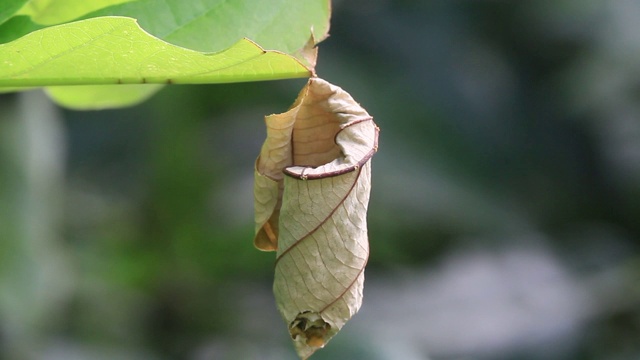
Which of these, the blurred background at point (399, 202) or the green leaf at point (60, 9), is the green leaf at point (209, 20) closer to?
the green leaf at point (60, 9)

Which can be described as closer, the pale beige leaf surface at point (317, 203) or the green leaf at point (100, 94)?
the pale beige leaf surface at point (317, 203)

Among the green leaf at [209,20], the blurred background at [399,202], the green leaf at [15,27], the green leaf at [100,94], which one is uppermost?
the green leaf at [209,20]

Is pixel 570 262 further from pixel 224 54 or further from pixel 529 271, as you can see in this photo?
pixel 224 54

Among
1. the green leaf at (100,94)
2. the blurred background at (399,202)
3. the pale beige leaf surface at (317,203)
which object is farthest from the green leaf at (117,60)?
the blurred background at (399,202)

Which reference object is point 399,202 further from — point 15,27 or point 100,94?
point 15,27

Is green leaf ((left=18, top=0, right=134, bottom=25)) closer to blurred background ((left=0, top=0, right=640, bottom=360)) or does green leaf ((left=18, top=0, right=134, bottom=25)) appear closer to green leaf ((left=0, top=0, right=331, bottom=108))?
green leaf ((left=0, top=0, right=331, bottom=108))

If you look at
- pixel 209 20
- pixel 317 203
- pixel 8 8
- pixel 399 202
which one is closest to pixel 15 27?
pixel 8 8

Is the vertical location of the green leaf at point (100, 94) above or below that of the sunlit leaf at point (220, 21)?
below

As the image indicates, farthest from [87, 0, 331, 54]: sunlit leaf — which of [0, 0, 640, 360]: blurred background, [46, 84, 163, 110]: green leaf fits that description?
[0, 0, 640, 360]: blurred background
